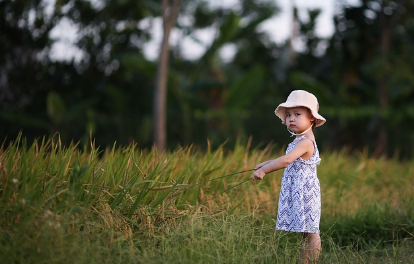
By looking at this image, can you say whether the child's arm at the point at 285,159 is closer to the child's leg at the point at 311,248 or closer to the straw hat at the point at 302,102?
the straw hat at the point at 302,102

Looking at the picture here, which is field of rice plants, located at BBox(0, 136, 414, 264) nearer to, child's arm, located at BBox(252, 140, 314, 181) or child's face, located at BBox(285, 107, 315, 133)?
child's arm, located at BBox(252, 140, 314, 181)

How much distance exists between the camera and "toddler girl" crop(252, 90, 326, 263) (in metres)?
4.30

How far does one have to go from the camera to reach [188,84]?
16297mm

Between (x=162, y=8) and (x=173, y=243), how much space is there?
10.9 metres

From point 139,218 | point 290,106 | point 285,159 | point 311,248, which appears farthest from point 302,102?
point 139,218

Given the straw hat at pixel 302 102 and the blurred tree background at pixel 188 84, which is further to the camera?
the blurred tree background at pixel 188 84

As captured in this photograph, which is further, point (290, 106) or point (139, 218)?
point (139, 218)

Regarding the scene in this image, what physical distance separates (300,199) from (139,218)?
1.11 meters

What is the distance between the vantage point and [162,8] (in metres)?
14.4

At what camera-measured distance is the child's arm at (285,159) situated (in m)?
4.21

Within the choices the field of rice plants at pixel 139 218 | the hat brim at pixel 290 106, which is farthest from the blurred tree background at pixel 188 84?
the hat brim at pixel 290 106

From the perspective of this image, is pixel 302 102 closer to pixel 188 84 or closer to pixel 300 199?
pixel 300 199

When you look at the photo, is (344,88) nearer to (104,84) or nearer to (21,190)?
(104,84)

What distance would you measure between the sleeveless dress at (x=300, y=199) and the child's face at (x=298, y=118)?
7 centimetres
